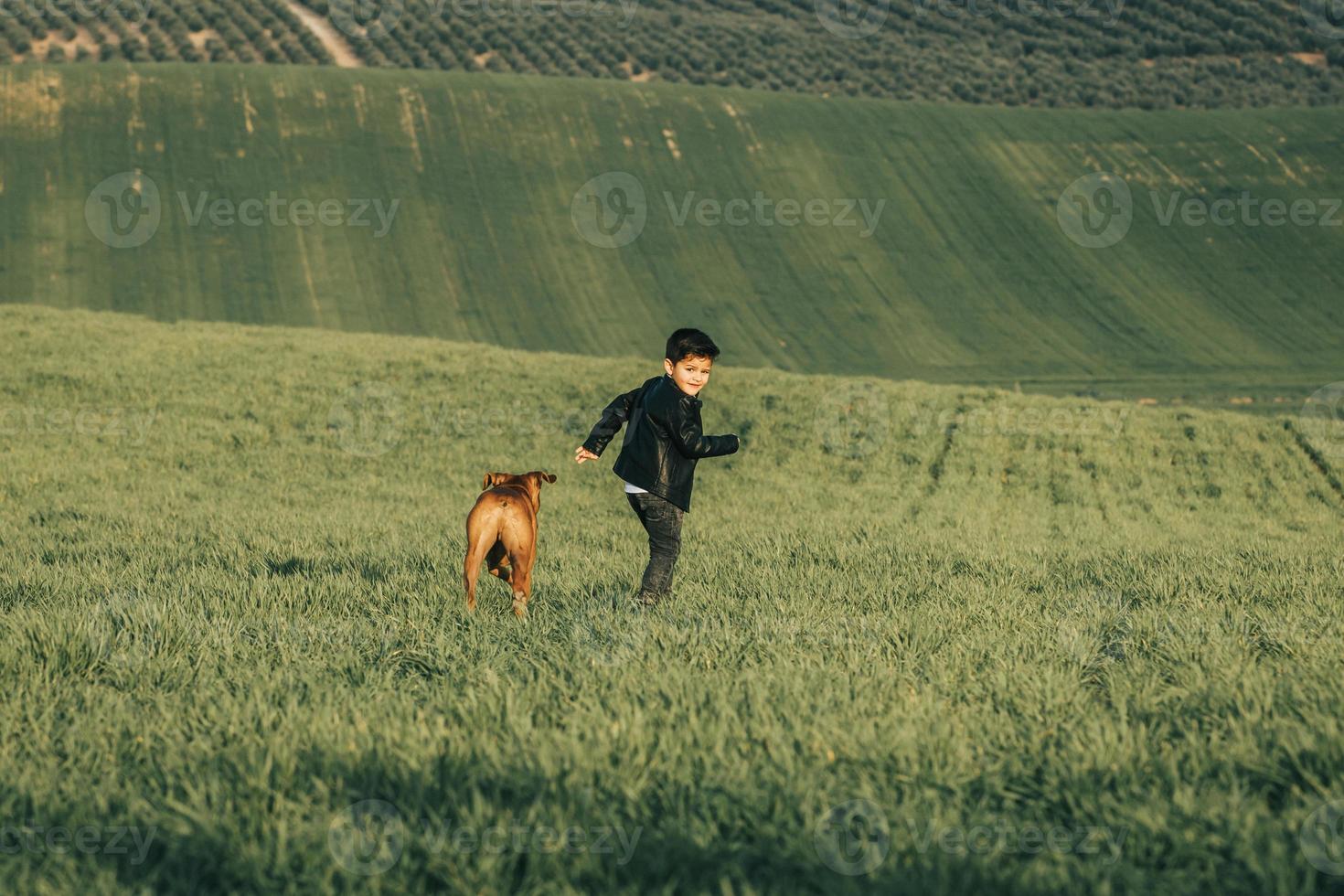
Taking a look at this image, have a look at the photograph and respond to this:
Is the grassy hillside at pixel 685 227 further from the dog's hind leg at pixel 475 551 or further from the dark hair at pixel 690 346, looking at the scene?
the dog's hind leg at pixel 475 551

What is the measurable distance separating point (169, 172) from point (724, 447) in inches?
1885

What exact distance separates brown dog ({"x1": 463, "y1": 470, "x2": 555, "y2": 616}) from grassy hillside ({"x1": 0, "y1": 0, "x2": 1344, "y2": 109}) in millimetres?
78566

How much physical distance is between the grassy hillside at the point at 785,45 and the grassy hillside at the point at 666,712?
251ft

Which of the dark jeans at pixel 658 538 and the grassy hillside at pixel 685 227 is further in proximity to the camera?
the grassy hillside at pixel 685 227

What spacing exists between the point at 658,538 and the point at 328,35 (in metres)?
87.1

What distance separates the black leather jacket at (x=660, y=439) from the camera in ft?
21.9

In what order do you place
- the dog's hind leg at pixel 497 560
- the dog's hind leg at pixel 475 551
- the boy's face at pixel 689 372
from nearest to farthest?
the dog's hind leg at pixel 475 551
the boy's face at pixel 689 372
the dog's hind leg at pixel 497 560

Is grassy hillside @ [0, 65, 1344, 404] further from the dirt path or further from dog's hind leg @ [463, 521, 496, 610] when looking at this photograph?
dog's hind leg @ [463, 521, 496, 610]

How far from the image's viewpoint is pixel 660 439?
268 inches

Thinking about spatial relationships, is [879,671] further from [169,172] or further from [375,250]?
[169,172]

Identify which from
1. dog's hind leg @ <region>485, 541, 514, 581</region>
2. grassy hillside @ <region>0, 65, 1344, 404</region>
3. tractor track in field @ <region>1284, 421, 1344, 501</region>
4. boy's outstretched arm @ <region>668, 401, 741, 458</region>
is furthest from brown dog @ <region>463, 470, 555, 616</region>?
grassy hillside @ <region>0, 65, 1344, 404</region>

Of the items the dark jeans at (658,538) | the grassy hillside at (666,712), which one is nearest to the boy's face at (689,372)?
the dark jeans at (658,538)

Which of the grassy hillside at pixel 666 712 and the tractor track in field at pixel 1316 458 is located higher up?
the tractor track in field at pixel 1316 458

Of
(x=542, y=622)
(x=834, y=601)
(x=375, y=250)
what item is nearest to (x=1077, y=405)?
(x=834, y=601)
